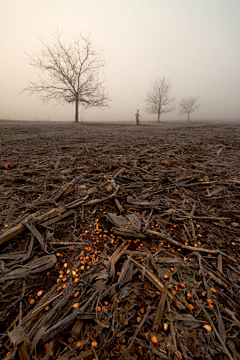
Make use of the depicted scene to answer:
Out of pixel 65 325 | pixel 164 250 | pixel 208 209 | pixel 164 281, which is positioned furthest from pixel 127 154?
pixel 65 325

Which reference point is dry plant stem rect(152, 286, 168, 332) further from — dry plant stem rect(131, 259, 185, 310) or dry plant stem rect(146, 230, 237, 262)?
dry plant stem rect(146, 230, 237, 262)

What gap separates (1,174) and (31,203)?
1.50m

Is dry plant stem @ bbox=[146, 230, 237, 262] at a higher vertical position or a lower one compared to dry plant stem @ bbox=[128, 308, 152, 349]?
higher

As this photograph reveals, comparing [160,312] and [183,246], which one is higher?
[183,246]

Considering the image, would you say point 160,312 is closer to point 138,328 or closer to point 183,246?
point 138,328

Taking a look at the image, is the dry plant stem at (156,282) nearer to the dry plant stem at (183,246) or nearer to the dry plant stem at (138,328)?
the dry plant stem at (138,328)

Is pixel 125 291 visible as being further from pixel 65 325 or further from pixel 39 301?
pixel 39 301

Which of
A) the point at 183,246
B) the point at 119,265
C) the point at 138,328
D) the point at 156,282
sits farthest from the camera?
the point at 183,246

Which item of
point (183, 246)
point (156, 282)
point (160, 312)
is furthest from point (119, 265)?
point (183, 246)

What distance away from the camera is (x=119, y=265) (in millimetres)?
1589

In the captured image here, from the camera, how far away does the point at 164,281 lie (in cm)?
143

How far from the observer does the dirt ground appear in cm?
109

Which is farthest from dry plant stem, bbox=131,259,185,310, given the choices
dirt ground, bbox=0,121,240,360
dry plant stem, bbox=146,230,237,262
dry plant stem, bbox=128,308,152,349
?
dry plant stem, bbox=146,230,237,262

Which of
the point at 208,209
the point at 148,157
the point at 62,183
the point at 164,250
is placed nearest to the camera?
the point at 164,250
